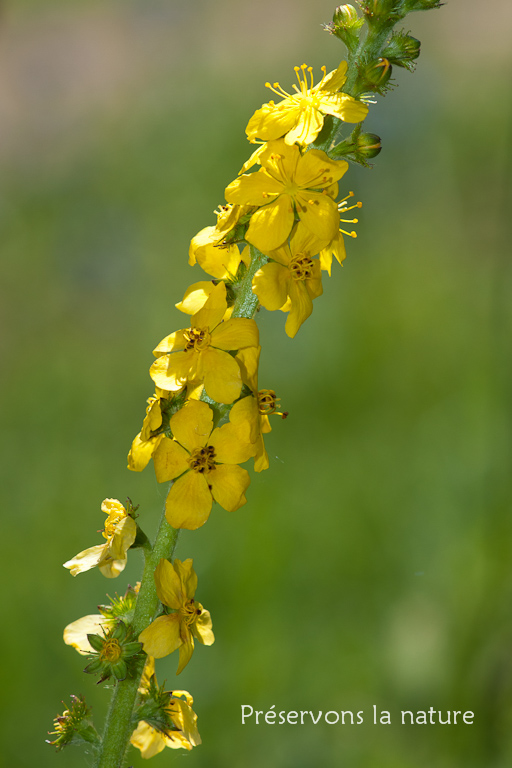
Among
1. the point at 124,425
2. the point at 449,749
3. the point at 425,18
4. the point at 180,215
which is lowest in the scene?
the point at 449,749

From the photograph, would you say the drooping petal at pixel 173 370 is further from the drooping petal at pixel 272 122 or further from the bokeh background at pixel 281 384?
the bokeh background at pixel 281 384

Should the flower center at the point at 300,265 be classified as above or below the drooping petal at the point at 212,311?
above

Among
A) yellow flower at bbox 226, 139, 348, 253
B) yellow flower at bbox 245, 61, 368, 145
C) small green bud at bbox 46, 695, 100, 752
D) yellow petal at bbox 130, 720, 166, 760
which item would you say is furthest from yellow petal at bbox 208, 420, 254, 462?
yellow petal at bbox 130, 720, 166, 760

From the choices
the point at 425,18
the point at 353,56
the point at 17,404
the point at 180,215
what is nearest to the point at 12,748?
the point at 17,404

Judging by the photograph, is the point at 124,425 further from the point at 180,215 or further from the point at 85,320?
the point at 180,215

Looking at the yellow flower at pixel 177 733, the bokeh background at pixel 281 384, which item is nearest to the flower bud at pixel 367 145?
the yellow flower at pixel 177 733

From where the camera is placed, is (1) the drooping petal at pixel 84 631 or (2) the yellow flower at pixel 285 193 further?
(1) the drooping petal at pixel 84 631

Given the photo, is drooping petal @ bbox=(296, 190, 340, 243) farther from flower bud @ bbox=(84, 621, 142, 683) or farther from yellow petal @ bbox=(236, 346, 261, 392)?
flower bud @ bbox=(84, 621, 142, 683)
